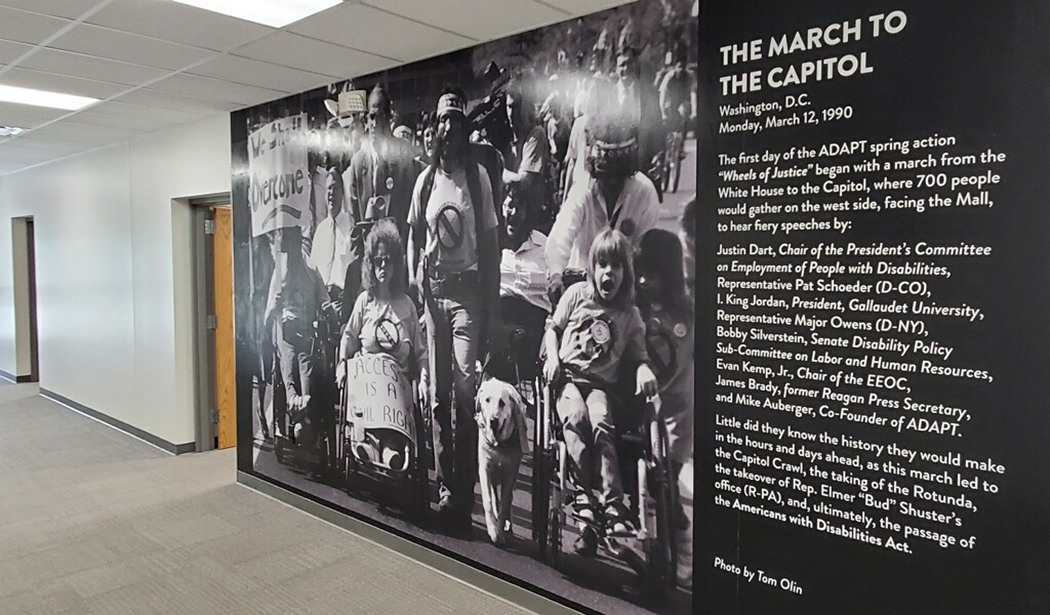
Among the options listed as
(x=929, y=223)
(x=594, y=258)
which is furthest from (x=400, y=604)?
(x=929, y=223)

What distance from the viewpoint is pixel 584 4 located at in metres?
2.89

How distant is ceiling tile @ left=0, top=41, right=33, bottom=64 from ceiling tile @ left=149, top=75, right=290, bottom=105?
71 cm

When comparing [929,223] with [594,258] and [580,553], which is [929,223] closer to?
[594,258]

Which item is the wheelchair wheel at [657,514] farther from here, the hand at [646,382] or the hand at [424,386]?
the hand at [424,386]

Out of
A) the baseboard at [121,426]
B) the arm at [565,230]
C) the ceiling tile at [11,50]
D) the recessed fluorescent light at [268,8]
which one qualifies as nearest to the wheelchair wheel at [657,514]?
the arm at [565,230]

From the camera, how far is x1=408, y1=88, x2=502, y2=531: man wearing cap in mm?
3535

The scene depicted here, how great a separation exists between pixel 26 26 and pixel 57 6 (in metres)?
0.40

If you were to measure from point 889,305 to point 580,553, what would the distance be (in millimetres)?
1663

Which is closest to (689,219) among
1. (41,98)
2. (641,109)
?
(641,109)

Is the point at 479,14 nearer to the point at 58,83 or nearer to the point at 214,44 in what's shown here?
the point at 214,44

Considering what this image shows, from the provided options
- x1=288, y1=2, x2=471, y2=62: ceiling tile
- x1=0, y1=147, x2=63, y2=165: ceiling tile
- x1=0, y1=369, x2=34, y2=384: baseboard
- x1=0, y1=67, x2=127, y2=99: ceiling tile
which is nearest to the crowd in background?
x1=288, y1=2, x2=471, y2=62: ceiling tile

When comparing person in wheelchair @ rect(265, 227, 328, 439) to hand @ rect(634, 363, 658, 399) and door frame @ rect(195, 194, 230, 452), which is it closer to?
door frame @ rect(195, 194, 230, 452)

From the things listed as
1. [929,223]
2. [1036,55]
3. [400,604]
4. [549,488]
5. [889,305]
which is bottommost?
[400,604]

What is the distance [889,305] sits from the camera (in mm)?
2277
